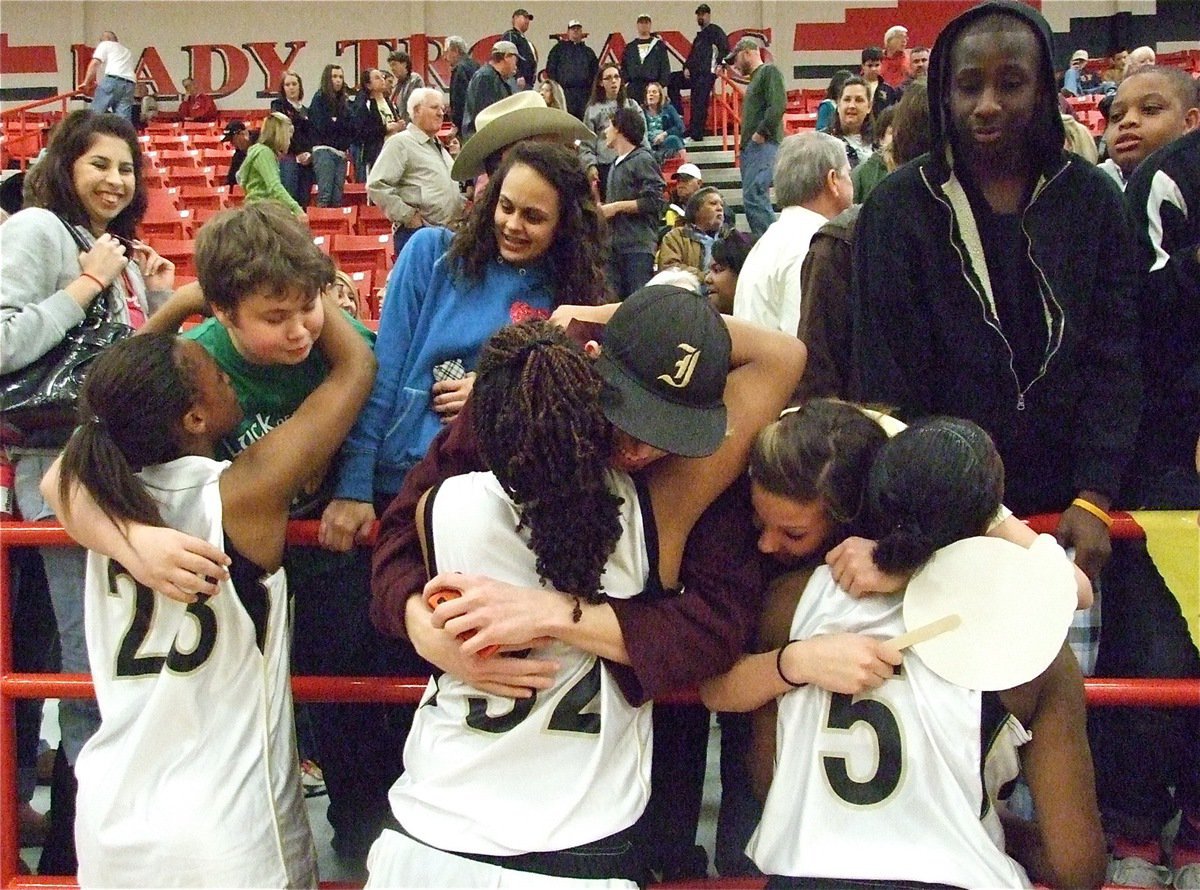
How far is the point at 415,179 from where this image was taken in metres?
7.03

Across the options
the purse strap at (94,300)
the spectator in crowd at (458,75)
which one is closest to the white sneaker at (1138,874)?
the purse strap at (94,300)

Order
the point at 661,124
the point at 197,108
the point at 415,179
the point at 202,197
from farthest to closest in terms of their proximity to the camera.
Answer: the point at 197,108, the point at 661,124, the point at 202,197, the point at 415,179

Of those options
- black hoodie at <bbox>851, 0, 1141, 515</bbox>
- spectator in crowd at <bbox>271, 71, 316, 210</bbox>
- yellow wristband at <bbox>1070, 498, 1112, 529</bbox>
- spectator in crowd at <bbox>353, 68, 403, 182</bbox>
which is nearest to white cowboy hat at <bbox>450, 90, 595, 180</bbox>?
black hoodie at <bbox>851, 0, 1141, 515</bbox>

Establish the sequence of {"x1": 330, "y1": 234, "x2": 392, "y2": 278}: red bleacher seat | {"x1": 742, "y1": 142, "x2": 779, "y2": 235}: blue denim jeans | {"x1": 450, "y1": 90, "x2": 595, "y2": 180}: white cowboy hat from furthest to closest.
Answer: {"x1": 742, "y1": 142, "x2": 779, "y2": 235}: blue denim jeans
{"x1": 330, "y1": 234, "x2": 392, "y2": 278}: red bleacher seat
{"x1": 450, "y1": 90, "x2": 595, "y2": 180}: white cowboy hat

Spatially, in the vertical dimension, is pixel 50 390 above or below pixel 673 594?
above

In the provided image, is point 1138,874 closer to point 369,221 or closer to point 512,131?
point 512,131

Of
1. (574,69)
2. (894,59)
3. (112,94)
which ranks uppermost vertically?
(894,59)

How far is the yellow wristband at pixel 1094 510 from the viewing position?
2.12 meters

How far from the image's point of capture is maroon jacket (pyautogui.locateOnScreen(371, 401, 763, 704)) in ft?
5.84

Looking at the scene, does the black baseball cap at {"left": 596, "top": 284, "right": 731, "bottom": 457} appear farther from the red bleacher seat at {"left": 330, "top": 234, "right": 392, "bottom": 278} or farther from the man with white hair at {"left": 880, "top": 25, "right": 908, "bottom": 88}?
the man with white hair at {"left": 880, "top": 25, "right": 908, "bottom": 88}

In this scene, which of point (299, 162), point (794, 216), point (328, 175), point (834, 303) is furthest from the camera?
point (299, 162)

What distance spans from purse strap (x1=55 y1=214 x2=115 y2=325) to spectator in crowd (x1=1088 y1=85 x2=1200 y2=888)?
2214 mm

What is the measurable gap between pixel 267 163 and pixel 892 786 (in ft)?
25.9

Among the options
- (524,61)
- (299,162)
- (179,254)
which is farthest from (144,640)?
(524,61)
